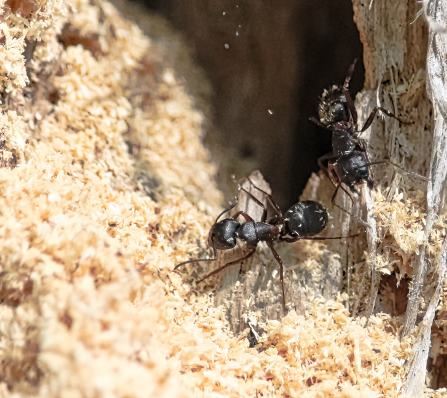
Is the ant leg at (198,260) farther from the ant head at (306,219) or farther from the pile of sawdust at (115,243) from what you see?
the ant head at (306,219)

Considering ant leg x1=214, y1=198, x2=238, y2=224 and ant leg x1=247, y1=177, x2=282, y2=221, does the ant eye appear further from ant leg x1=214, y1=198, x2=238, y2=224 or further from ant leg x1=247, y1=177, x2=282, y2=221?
ant leg x1=214, y1=198, x2=238, y2=224

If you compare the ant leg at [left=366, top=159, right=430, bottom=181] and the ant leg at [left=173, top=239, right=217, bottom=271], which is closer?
the ant leg at [left=366, top=159, right=430, bottom=181]

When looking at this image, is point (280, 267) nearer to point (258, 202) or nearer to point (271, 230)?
point (271, 230)

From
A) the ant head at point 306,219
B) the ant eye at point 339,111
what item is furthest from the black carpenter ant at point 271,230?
the ant eye at point 339,111

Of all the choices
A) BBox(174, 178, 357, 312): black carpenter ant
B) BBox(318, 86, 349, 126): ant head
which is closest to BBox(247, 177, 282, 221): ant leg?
BBox(174, 178, 357, 312): black carpenter ant

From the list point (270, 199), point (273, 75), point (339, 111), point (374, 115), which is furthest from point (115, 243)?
point (273, 75)

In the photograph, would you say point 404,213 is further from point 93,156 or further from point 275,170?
point 93,156

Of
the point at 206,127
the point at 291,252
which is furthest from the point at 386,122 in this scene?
the point at 206,127
